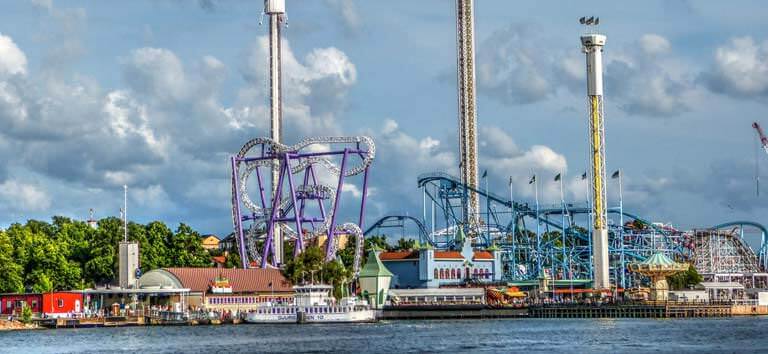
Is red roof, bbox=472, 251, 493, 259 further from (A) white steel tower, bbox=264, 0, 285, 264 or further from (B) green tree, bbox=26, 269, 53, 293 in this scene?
(B) green tree, bbox=26, 269, 53, 293

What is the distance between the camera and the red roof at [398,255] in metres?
191

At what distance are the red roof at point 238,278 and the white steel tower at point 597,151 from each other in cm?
4076

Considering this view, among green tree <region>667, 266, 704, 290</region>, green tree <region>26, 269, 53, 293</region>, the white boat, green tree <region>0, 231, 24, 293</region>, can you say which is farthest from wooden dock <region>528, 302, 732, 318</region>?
green tree <region>0, 231, 24, 293</region>

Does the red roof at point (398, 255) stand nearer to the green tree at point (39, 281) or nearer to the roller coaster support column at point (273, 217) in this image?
the roller coaster support column at point (273, 217)

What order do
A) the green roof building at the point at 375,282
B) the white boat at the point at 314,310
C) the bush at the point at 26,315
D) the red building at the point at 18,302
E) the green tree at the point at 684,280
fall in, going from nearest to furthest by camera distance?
the bush at the point at 26,315 < the white boat at the point at 314,310 < the red building at the point at 18,302 < the green roof building at the point at 375,282 < the green tree at the point at 684,280

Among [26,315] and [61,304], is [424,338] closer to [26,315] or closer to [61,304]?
[26,315]

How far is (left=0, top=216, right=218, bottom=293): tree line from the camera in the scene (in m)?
170

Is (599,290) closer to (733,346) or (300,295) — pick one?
(300,295)

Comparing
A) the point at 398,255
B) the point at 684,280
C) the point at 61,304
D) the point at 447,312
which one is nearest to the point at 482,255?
the point at 398,255

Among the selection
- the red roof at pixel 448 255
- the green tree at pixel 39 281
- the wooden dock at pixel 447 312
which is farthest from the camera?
the red roof at pixel 448 255

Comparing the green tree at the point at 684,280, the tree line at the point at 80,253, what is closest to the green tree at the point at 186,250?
the tree line at the point at 80,253

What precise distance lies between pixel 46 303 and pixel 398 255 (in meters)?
54.2

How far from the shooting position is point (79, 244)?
182 m

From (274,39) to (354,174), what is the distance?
27.9m
